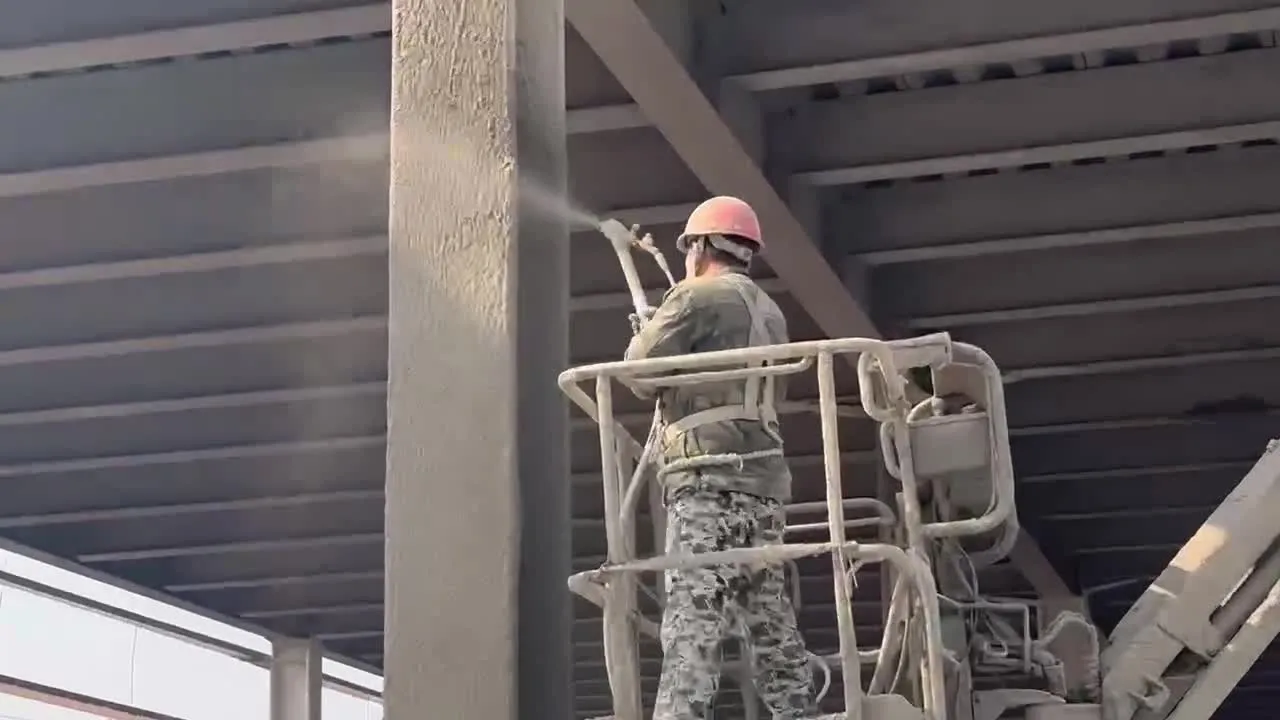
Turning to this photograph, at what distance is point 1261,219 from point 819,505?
5971mm

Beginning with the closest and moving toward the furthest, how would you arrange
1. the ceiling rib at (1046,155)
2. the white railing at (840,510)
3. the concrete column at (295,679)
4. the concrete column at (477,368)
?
the white railing at (840,510) < the concrete column at (477,368) < the ceiling rib at (1046,155) < the concrete column at (295,679)

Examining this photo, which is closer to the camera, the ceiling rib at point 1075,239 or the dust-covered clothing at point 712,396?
the dust-covered clothing at point 712,396

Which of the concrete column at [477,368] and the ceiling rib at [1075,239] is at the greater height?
the ceiling rib at [1075,239]

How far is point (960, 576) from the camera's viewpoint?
18.8ft

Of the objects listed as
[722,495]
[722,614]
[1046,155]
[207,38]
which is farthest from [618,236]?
[1046,155]

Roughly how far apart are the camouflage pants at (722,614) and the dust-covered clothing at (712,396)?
61 mm

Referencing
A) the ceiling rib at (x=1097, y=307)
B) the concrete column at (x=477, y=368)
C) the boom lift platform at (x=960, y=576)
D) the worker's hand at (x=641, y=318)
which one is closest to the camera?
the boom lift platform at (x=960, y=576)

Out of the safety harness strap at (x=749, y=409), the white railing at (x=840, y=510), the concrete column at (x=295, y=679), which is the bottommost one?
the white railing at (x=840, y=510)

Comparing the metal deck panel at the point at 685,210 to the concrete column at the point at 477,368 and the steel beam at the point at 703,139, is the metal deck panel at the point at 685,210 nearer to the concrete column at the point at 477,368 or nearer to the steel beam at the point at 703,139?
the steel beam at the point at 703,139

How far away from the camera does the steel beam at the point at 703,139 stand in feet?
27.1

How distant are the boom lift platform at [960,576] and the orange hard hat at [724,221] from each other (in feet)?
0.74

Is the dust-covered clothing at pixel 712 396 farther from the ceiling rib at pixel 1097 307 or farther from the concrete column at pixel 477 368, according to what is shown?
the ceiling rib at pixel 1097 307

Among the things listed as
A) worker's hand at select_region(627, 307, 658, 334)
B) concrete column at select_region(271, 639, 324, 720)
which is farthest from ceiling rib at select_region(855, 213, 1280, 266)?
concrete column at select_region(271, 639, 324, 720)

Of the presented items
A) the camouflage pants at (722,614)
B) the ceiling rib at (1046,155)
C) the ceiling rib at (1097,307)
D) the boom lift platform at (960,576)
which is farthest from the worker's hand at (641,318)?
the ceiling rib at (1097,307)
